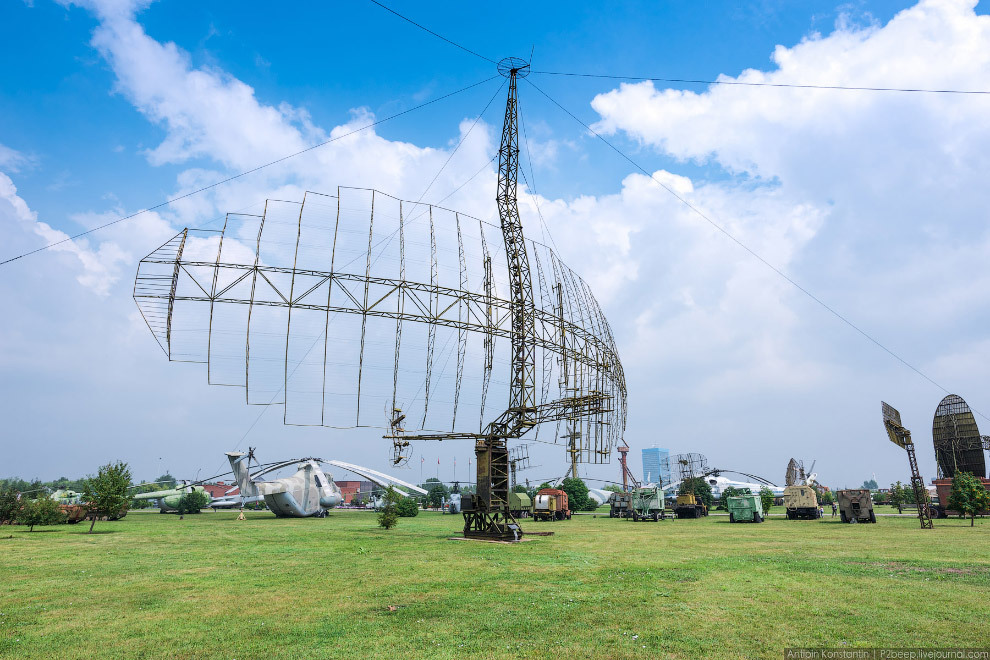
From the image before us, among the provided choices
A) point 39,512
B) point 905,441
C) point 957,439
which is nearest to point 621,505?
point 905,441

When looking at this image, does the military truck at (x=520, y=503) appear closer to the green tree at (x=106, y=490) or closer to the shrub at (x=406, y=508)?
the shrub at (x=406, y=508)

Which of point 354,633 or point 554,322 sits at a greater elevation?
point 554,322

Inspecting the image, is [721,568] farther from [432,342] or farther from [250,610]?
[432,342]

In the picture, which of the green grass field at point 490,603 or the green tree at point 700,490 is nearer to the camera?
the green grass field at point 490,603

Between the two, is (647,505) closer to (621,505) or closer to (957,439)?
(621,505)

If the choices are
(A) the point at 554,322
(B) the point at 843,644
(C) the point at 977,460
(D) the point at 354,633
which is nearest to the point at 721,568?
(B) the point at 843,644

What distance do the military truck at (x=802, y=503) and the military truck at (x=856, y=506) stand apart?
699 centimetres

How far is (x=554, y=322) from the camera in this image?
42.4 m

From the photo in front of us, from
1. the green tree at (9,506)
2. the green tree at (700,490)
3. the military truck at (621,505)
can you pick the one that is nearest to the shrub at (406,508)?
the military truck at (621,505)

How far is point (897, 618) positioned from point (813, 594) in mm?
2551

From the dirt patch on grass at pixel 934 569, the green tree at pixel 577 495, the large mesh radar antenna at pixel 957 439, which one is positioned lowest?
the green tree at pixel 577 495

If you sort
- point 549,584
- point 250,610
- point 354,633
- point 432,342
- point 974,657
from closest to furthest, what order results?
point 974,657 → point 354,633 → point 250,610 → point 549,584 → point 432,342

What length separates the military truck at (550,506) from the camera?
54719mm

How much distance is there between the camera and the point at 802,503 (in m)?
53.1
